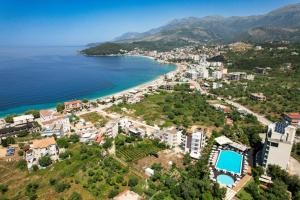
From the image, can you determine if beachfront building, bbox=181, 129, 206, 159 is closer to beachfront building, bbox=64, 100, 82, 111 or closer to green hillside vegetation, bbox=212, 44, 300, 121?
green hillside vegetation, bbox=212, 44, 300, 121

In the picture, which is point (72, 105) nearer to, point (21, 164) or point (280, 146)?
point (21, 164)

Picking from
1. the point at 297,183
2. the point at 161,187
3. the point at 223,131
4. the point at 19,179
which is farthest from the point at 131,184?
the point at 223,131

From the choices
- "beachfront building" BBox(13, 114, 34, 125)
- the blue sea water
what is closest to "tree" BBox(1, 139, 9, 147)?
"beachfront building" BBox(13, 114, 34, 125)

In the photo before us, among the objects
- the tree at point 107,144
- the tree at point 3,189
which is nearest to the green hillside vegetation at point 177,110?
the tree at point 107,144

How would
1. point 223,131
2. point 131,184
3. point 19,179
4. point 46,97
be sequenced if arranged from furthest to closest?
point 46,97, point 223,131, point 19,179, point 131,184

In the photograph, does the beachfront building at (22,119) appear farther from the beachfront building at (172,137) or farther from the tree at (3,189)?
the beachfront building at (172,137)

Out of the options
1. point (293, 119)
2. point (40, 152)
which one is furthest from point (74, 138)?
point (293, 119)

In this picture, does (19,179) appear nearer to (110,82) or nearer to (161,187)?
(161,187)
